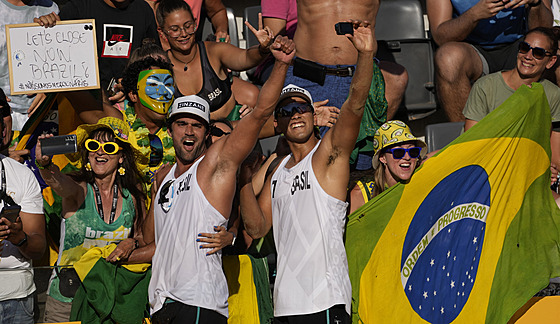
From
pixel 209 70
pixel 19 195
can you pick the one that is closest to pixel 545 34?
pixel 209 70

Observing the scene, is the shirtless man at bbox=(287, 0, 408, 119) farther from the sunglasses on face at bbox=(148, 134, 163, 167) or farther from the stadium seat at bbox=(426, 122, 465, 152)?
the sunglasses on face at bbox=(148, 134, 163, 167)

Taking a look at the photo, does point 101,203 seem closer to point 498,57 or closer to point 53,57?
point 53,57

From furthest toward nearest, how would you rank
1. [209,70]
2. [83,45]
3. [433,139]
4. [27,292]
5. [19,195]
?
[433,139], [209,70], [83,45], [19,195], [27,292]

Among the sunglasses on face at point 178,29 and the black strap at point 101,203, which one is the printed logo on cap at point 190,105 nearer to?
the black strap at point 101,203

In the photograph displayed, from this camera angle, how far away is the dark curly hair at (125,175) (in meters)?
5.40

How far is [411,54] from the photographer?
25.5 feet

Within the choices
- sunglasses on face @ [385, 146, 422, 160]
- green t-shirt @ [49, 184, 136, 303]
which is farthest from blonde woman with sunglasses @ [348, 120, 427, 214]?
green t-shirt @ [49, 184, 136, 303]

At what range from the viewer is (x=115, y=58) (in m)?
6.62

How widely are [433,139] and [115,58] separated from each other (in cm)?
268

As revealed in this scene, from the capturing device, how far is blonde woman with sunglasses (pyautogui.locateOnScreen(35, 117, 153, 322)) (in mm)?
4983

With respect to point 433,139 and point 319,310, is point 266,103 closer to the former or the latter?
point 319,310

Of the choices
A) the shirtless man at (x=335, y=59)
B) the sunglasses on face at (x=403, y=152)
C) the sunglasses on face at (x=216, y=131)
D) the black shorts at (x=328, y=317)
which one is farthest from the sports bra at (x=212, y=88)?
the black shorts at (x=328, y=317)

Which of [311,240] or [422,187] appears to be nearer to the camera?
[311,240]

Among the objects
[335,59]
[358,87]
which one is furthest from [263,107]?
[335,59]
